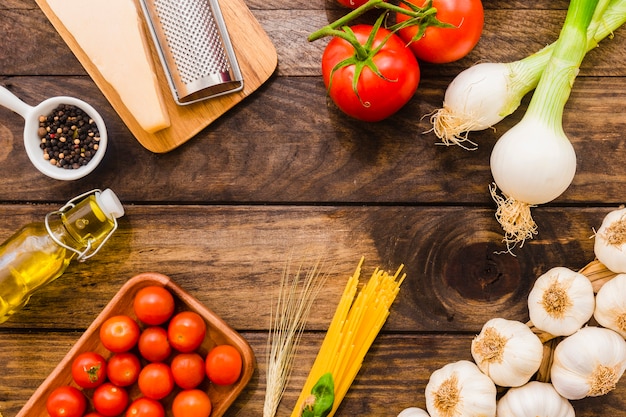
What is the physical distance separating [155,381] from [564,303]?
764 mm

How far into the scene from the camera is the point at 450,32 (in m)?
1.12

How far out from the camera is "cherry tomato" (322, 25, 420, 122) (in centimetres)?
109

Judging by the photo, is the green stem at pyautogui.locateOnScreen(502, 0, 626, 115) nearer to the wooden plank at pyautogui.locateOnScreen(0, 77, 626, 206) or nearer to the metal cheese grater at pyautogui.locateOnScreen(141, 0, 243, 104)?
the wooden plank at pyautogui.locateOnScreen(0, 77, 626, 206)

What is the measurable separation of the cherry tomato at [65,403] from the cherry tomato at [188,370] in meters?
0.18

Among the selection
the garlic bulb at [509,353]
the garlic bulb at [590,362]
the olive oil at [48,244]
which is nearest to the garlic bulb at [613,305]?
the garlic bulb at [590,362]

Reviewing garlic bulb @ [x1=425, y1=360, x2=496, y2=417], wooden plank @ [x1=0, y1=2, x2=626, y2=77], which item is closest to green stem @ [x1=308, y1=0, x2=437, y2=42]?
wooden plank @ [x1=0, y1=2, x2=626, y2=77]

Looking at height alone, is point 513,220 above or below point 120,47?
below

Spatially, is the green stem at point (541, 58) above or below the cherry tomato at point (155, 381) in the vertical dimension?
above

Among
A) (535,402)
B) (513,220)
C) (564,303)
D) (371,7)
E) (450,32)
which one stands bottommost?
(535,402)

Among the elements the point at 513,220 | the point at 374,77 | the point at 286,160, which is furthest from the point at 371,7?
the point at 513,220

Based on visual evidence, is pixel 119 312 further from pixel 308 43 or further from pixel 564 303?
pixel 564 303

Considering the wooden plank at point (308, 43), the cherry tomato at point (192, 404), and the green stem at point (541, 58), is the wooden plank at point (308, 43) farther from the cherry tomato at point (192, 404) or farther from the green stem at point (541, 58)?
the cherry tomato at point (192, 404)

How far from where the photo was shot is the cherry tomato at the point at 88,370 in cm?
117

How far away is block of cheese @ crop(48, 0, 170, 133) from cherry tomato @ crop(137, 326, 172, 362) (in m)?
0.39
